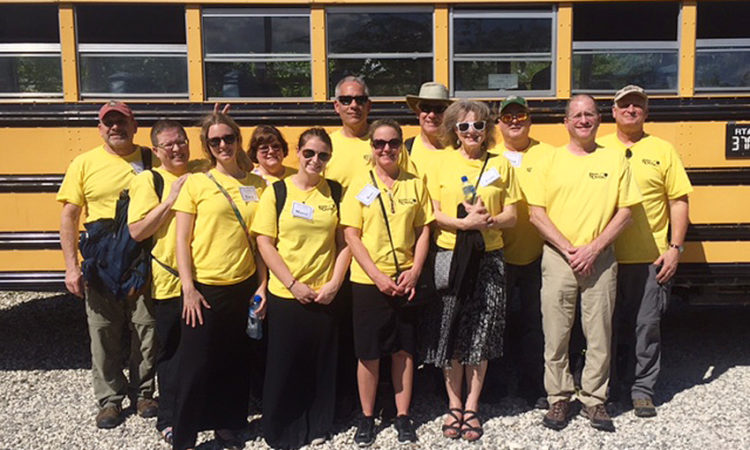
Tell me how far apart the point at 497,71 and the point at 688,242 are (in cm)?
150

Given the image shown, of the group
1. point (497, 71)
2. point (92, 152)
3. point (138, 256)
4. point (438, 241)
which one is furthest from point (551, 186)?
point (92, 152)

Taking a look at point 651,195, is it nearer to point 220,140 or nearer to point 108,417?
point 220,140

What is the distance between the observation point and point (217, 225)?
8.98 feet

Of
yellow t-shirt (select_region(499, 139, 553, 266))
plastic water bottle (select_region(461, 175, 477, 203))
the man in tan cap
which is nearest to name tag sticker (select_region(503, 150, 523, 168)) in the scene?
yellow t-shirt (select_region(499, 139, 553, 266))

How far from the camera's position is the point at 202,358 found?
2828 millimetres

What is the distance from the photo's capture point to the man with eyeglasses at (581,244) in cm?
289

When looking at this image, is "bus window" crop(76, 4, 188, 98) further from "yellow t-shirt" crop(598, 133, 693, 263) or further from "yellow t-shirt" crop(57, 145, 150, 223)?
"yellow t-shirt" crop(598, 133, 693, 263)

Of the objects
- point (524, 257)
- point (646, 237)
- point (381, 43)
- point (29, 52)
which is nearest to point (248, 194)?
point (381, 43)

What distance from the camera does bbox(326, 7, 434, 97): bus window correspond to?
139 inches

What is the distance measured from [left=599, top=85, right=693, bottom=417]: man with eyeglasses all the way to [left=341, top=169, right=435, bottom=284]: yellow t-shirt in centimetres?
112

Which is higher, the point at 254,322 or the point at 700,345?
the point at 254,322

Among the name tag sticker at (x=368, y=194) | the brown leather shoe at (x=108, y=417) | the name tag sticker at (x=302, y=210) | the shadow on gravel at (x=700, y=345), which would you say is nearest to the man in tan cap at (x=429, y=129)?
the name tag sticker at (x=368, y=194)

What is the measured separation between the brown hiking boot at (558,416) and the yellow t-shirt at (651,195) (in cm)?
79

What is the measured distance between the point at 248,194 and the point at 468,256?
103cm
